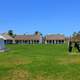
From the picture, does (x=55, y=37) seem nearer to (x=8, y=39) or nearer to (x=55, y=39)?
(x=55, y=39)

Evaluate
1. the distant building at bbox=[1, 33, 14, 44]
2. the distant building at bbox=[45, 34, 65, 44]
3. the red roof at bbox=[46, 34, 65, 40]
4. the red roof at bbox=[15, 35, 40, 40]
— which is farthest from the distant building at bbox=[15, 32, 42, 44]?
the red roof at bbox=[46, 34, 65, 40]

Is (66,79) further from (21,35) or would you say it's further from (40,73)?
(21,35)

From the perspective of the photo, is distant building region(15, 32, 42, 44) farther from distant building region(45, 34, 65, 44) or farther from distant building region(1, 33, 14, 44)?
distant building region(45, 34, 65, 44)

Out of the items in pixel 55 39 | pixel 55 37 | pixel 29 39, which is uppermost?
pixel 55 37

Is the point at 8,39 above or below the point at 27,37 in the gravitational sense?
below

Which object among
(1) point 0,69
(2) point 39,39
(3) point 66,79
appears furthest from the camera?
(2) point 39,39

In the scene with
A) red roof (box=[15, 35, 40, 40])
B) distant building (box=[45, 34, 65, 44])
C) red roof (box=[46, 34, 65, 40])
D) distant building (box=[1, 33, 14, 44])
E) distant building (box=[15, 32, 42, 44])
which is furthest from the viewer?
red roof (box=[15, 35, 40, 40])

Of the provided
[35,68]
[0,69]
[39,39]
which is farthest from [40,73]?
[39,39]

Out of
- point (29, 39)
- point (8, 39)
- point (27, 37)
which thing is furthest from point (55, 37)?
point (8, 39)

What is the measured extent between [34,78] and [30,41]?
4769 inches

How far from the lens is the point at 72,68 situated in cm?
2316

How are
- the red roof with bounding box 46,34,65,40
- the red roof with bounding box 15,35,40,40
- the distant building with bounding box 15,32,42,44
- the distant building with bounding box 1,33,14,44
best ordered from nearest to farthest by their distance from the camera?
the distant building with bounding box 1,33,14,44, the red roof with bounding box 46,34,65,40, the distant building with bounding box 15,32,42,44, the red roof with bounding box 15,35,40,40

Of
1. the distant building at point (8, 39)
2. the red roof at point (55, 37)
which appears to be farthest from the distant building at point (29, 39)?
the red roof at point (55, 37)

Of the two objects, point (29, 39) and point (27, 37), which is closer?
point (29, 39)
